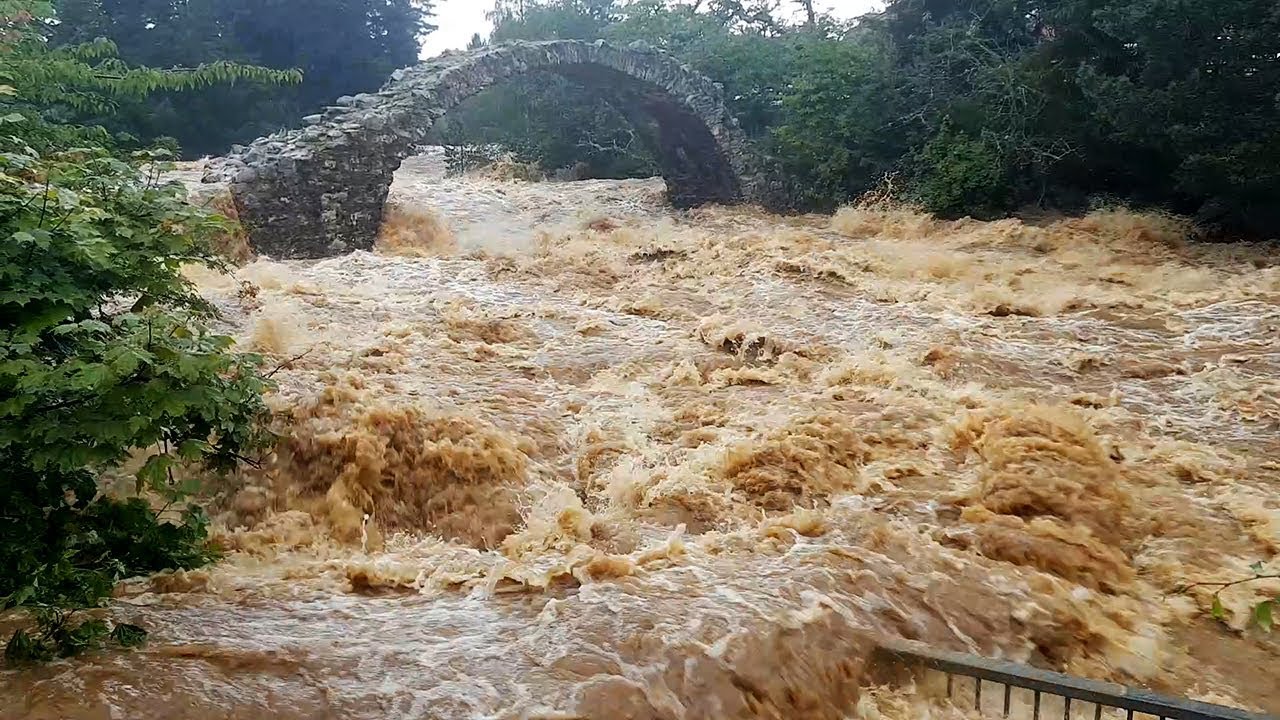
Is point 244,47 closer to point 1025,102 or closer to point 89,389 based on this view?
point 1025,102

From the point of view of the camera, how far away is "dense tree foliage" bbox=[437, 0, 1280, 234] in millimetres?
10414

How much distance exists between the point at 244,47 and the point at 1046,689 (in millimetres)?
24475

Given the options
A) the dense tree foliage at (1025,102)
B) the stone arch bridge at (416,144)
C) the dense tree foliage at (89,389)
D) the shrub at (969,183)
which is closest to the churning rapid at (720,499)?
the dense tree foliage at (89,389)

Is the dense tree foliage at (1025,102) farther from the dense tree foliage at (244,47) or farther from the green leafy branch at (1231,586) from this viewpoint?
the dense tree foliage at (244,47)

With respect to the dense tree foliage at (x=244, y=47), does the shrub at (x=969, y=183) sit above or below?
below

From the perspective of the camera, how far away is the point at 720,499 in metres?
5.15

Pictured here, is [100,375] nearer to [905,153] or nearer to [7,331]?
[7,331]

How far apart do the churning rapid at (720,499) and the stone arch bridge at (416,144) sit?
1.83m

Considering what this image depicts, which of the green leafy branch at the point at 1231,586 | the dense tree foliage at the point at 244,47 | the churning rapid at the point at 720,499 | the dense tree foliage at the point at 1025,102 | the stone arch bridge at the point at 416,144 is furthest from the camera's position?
the dense tree foliage at the point at 244,47

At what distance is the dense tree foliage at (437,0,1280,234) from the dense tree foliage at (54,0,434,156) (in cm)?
923

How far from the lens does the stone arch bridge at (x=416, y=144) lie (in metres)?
11.6

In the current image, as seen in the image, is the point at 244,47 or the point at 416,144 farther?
the point at 244,47

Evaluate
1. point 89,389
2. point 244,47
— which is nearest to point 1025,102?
point 89,389

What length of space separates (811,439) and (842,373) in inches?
60.9
